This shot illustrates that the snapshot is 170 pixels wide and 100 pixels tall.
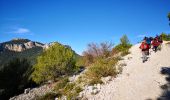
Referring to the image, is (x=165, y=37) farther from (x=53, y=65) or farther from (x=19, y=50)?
(x=19, y=50)

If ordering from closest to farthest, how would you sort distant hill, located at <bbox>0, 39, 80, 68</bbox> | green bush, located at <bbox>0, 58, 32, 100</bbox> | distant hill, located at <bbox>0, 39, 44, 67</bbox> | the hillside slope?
the hillside slope → green bush, located at <bbox>0, 58, 32, 100</bbox> → distant hill, located at <bbox>0, 39, 80, 68</bbox> → distant hill, located at <bbox>0, 39, 44, 67</bbox>

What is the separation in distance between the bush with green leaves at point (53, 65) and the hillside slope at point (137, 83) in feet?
64.6

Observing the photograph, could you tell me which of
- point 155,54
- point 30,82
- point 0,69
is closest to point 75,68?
point 30,82

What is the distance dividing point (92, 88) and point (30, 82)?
2847 cm

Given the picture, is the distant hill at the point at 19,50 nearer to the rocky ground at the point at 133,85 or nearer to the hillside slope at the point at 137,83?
the hillside slope at the point at 137,83

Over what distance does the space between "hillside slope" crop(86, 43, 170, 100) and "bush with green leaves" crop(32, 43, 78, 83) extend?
64.6 ft

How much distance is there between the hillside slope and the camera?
15578 mm

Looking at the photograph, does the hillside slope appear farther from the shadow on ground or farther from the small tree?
the small tree

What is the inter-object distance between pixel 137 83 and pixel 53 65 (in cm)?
2496

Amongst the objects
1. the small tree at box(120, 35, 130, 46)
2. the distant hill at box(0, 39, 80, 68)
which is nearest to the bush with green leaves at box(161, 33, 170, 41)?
the small tree at box(120, 35, 130, 46)

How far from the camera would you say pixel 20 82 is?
1625 inches

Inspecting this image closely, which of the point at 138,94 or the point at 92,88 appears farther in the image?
the point at 92,88

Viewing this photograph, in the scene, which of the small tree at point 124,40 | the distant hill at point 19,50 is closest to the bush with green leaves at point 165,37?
the small tree at point 124,40

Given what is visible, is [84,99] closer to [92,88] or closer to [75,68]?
[92,88]
